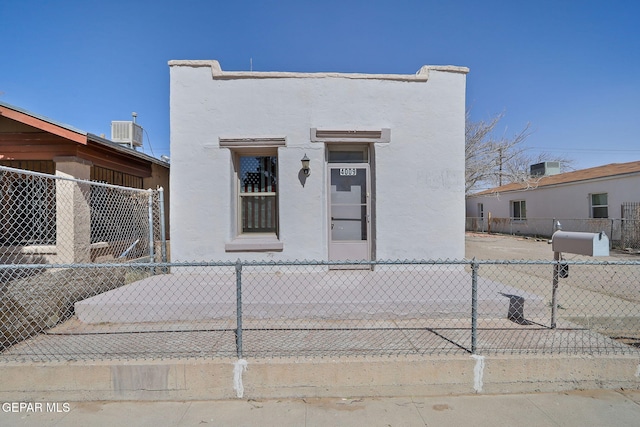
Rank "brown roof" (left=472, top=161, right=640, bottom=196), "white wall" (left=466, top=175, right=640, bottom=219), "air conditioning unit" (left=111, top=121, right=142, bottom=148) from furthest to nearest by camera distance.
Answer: "brown roof" (left=472, top=161, right=640, bottom=196) → "white wall" (left=466, top=175, right=640, bottom=219) → "air conditioning unit" (left=111, top=121, right=142, bottom=148)

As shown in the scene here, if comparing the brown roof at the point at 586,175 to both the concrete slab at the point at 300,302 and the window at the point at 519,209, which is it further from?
the concrete slab at the point at 300,302

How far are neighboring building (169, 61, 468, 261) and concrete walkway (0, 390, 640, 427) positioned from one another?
10.7 feet

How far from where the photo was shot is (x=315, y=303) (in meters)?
4.46

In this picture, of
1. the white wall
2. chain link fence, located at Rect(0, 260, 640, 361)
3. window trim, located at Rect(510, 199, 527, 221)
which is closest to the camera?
chain link fence, located at Rect(0, 260, 640, 361)

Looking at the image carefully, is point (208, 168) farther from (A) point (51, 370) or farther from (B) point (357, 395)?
(B) point (357, 395)

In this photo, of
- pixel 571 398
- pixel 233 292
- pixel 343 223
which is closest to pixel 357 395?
pixel 571 398

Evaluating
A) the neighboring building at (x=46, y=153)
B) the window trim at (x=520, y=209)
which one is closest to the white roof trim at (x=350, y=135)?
the neighboring building at (x=46, y=153)

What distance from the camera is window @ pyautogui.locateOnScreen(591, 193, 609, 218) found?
16141 mm

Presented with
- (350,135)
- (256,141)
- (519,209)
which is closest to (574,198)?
(519,209)

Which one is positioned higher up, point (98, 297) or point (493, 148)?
point (493, 148)

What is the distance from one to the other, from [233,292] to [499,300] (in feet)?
12.5

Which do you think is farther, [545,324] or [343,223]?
[343,223]

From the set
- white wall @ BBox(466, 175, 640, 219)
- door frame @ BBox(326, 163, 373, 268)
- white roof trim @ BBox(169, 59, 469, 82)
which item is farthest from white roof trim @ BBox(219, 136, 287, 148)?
white wall @ BBox(466, 175, 640, 219)

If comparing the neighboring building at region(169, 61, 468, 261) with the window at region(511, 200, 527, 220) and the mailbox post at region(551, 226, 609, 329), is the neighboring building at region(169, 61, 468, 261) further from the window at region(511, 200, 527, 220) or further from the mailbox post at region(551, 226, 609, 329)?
the window at region(511, 200, 527, 220)
